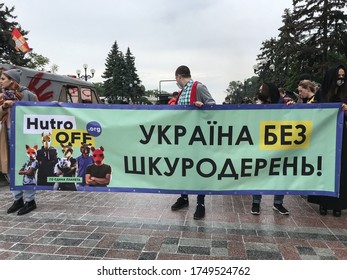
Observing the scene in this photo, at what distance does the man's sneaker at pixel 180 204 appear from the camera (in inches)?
182

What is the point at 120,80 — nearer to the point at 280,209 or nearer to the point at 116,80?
the point at 116,80

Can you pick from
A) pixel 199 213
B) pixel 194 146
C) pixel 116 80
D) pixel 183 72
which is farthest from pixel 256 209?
pixel 116 80

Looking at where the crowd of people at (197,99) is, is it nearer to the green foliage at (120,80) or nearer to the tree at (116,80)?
the green foliage at (120,80)

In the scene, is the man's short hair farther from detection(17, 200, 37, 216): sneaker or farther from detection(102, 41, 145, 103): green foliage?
detection(102, 41, 145, 103): green foliage

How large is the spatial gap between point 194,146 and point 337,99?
2.07 meters

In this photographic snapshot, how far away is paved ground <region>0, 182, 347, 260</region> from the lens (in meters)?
3.23

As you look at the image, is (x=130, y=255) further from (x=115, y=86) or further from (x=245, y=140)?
(x=115, y=86)

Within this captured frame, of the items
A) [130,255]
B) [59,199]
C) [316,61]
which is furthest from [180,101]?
[316,61]

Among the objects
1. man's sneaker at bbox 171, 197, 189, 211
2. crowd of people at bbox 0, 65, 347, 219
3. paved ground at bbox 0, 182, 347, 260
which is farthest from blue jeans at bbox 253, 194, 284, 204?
man's sneaker at bbox 171, 197, 189, 211

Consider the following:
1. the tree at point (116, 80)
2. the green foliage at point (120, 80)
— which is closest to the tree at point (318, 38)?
the green foliage at point (120, 80)

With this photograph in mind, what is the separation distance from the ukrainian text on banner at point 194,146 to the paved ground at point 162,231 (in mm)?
470

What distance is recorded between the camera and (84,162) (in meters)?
3.99

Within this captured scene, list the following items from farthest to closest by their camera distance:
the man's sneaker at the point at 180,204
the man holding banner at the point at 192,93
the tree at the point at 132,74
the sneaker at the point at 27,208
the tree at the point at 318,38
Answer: the tree at the point at 132,74 → the tree at the point at 318,38 → the man's sneaker at the point at 180,204 → the sneaker at the point at 27,208 → the man holding banner at the point at 192,93

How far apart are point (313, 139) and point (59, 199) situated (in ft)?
12.5
